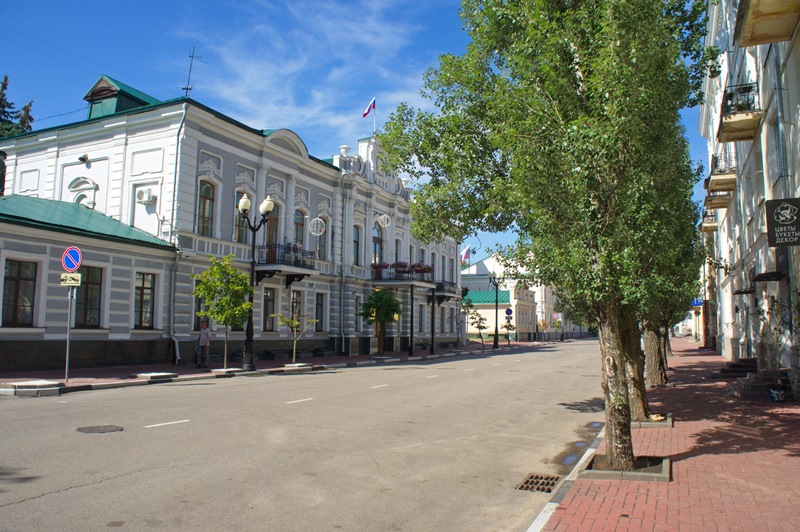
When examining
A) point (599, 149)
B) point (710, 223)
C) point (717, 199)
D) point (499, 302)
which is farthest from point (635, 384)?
point (499, 302)

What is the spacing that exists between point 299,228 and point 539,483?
2695 cm

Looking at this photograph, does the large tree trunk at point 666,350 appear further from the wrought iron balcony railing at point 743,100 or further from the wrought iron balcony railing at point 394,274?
the wrought iron balcony railing at point 394,274

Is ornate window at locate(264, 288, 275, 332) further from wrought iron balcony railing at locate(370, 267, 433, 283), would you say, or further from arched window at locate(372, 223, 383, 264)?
arched window at locate(372, 223, 383, 264)

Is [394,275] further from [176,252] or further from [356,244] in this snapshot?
[176,252]

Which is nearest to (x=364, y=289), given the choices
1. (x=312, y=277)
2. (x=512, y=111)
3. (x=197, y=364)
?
(x=312, y=277)

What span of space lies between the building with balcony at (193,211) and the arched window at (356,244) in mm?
129

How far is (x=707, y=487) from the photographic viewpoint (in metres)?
6.43

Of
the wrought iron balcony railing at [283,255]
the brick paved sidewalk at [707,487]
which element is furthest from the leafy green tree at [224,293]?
the brick paved sidewalk at [707,487]

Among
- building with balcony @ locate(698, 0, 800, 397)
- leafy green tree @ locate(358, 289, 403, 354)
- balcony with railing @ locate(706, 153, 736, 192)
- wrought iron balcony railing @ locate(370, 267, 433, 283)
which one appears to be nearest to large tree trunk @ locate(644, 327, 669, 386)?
building with balcony @ locate(698, 0, 800, 397)

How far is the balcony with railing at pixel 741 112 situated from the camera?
16.3m

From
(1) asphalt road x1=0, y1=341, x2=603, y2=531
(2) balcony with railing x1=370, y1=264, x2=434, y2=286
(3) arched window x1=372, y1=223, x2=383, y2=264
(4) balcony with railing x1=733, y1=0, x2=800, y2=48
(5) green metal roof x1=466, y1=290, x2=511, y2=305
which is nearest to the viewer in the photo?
(1) asphalt road x1=0, y1=341, x2=603, y2=531

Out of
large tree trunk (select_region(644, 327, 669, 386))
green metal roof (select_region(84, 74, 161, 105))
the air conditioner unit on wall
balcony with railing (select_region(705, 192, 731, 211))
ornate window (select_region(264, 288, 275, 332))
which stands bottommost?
large tree trunk (select_region(644, 327, 669, 386))

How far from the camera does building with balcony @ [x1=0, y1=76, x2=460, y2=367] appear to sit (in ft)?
74.8

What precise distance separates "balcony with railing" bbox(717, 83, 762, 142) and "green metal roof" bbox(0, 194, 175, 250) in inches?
786
